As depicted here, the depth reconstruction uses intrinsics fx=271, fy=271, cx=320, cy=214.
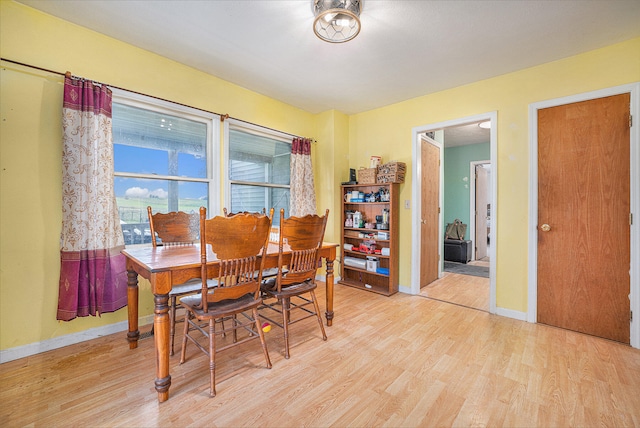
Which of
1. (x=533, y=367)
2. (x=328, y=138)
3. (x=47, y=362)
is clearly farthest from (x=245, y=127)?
(x=533, y=367)

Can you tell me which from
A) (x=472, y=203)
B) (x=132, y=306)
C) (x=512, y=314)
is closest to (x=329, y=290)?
(x=132, y=306)

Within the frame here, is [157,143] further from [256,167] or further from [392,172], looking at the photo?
[392,172]

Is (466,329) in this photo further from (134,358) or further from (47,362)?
(47,362)

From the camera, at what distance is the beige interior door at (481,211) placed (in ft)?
20.4

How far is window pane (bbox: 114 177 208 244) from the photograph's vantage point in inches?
100

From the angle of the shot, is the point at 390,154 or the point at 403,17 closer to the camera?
the point at 403,17

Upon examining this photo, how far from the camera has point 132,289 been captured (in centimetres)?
212

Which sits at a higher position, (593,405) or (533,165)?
(533,165)

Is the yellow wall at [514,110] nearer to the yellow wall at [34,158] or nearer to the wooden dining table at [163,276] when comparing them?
the wooden dining table at [163,276]

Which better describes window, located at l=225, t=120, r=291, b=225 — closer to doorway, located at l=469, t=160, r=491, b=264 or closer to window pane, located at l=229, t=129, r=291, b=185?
window pane, located at l=229, t=129, r=291, b=185

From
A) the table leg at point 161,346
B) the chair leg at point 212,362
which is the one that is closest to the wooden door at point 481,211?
the chair leg at point 212,362

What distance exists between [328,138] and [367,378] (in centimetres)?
323

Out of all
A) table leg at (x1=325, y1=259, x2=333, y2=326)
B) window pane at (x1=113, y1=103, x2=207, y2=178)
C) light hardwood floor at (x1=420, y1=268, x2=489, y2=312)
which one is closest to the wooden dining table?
table leg at (x1=325, y1=259, x2=333, y2=326)

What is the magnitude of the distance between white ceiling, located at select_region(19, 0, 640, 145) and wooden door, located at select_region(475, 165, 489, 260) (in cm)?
389
